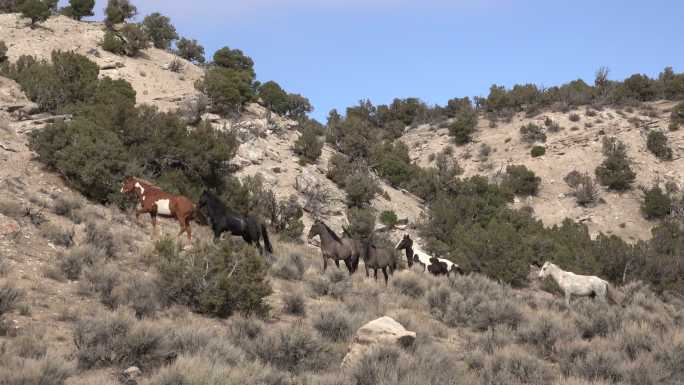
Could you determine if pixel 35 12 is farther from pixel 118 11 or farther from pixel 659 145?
pixel 659 145

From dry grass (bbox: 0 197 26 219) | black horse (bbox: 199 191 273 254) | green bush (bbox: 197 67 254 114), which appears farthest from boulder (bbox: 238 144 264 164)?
dry grass (bbox: 0 197 26 219)

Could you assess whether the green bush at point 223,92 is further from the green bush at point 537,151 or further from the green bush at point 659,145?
the green bush at point 659,145

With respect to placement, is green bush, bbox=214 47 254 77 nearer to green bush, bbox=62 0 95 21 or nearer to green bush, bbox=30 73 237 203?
green bush, bbox=62 0 95 21

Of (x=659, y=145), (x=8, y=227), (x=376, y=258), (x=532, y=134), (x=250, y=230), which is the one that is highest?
(x=532, y=134)

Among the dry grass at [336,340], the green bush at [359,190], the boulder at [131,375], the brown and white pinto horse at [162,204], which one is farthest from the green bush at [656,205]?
the boulder at [131,375]

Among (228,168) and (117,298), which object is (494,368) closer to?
(117,298)

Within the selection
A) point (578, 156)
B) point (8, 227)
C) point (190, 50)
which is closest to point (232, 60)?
point (190, 50)

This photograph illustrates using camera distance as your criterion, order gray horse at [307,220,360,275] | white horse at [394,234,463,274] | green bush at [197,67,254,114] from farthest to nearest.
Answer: green bush at [197,67,254,114] < white horse at [394,234,463,274] < gray horse at [307,220,360,275]

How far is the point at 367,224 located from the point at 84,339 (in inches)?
826

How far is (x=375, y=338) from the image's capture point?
8.98 metres

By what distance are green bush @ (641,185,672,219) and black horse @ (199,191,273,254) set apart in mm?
33195

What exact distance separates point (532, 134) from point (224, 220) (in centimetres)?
4144

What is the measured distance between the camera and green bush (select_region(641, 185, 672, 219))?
3981cm

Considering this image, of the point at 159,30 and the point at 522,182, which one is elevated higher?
the point at 159,30
